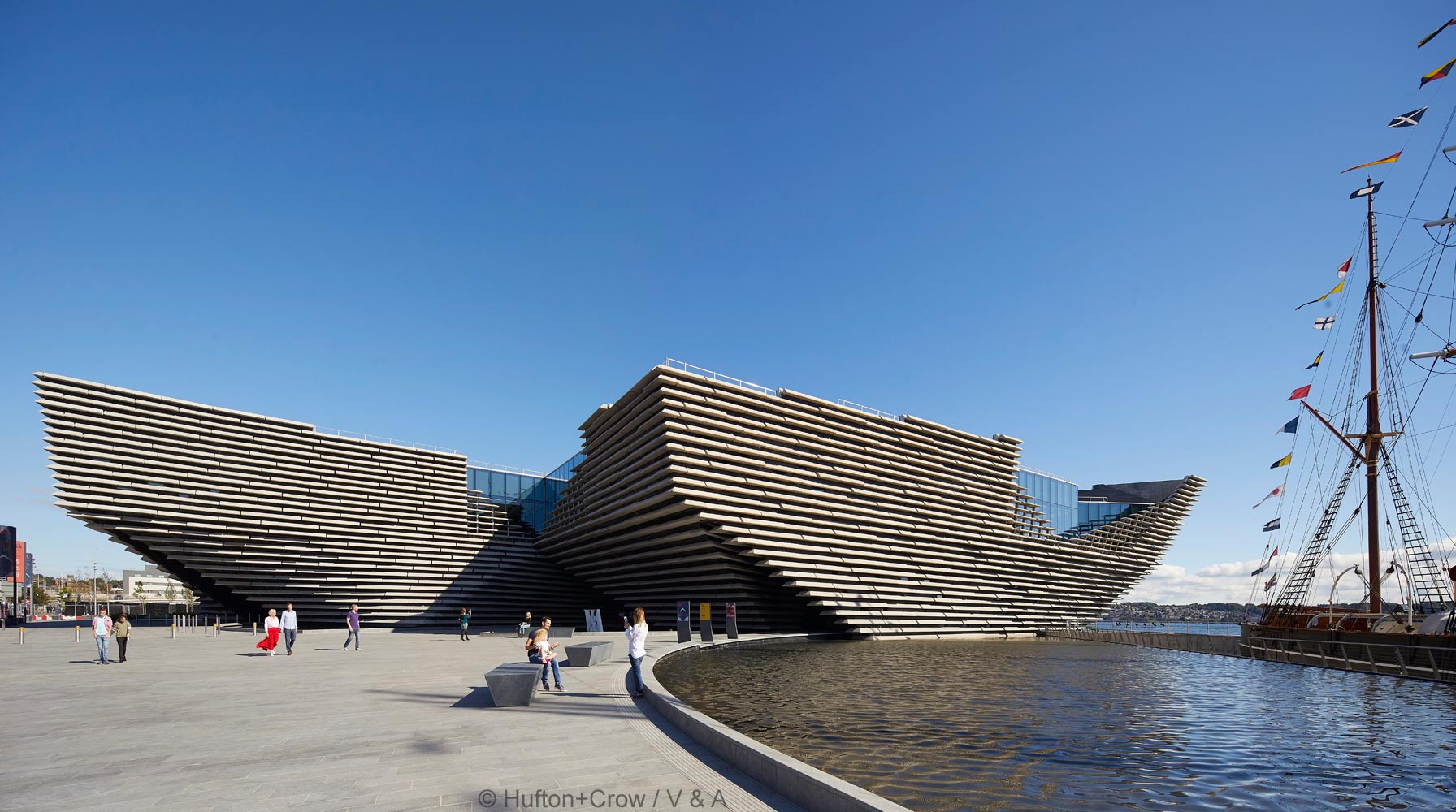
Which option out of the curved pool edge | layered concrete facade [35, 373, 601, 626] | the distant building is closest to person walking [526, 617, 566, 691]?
the curved pool edge

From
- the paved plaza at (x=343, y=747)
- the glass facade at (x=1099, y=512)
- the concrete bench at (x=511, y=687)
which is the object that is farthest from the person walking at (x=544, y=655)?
the glass facade at (x=1099, y=512)

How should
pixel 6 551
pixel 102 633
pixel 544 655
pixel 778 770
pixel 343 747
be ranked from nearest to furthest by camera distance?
pixel 778 770 → pixel 343 747 → pixel 544 655 → pixel 102 633 → pixel 6 551

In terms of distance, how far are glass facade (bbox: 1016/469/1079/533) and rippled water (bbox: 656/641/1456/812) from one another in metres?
35.4

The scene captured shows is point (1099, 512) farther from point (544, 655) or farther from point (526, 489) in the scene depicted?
point (544, 655)

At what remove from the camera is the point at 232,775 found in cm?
762

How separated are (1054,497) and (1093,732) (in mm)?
53005

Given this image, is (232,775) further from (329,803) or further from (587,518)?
(587,518)

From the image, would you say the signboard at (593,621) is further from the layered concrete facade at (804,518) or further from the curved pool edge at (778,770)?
the curved pool edge at (778,770)

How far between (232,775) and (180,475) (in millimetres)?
37360

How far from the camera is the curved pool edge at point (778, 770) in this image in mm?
5645

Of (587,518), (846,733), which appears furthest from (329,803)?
(587,518)

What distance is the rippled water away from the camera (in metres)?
8.00

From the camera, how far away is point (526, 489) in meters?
55.5

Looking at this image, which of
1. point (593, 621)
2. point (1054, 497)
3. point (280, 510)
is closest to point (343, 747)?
point (593, 621)
